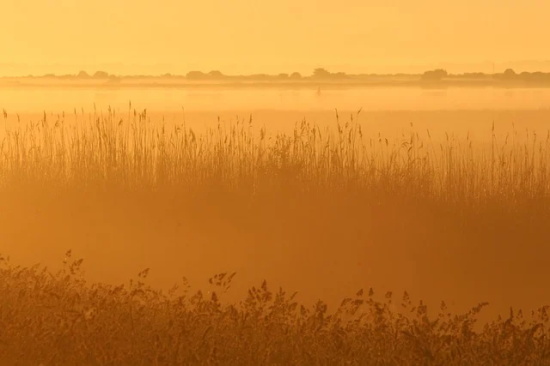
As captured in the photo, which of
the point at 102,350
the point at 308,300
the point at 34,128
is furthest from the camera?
the point at 34,128

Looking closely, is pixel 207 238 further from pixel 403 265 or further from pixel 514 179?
pixel 514 179

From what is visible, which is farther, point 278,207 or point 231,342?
point 278,207

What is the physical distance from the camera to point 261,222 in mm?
11172

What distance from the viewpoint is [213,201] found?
11.8m

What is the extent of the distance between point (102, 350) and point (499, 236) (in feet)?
21.7

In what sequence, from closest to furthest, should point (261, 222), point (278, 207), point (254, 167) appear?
point (261, 222) < point (278, 207) < point (254, 167)

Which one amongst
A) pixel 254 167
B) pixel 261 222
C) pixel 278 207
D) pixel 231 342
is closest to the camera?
pixel 231 342

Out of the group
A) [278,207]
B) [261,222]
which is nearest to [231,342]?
[261,222]

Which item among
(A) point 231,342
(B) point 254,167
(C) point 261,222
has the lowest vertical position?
(C) point 261,222

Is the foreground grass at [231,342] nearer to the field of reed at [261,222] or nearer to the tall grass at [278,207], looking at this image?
the field of reed at [261,222]

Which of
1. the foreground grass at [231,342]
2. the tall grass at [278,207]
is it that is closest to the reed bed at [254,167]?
the tall grass at [278,207]

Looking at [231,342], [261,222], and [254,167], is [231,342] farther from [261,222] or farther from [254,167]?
[254,167]

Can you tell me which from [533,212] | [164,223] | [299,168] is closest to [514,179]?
[533,212]

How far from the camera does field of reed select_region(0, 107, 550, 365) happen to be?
7598mm
